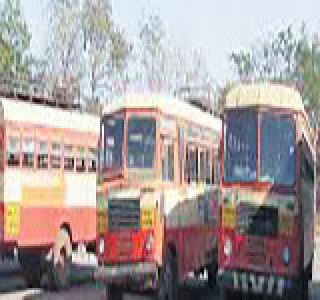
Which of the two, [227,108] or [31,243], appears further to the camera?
[31,243]

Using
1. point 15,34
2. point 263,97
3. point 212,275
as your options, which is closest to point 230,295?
point 263,97

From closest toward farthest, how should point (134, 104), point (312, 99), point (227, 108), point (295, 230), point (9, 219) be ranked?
point (295, 230), point (227, 108), point (134, 104), point (9, 219), point (312, 99)

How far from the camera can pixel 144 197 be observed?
14766 millimetres

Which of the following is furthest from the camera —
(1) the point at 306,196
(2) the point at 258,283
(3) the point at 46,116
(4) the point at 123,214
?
(3) the point at 46,116

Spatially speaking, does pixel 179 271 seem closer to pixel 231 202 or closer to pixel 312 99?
pixel 231 202

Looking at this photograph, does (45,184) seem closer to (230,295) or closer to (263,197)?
(230,295)

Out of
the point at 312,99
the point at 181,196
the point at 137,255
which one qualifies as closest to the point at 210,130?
the point at 181,196

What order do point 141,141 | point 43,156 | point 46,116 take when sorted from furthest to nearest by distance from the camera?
point 46,116 → point 43,156 → point 141,141

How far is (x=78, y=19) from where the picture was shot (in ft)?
173

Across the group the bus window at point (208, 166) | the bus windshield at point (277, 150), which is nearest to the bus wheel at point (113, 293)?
the bus window at point (208, 166)

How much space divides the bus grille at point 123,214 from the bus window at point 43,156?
313 cm

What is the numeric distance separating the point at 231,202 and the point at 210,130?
4467 millimetres

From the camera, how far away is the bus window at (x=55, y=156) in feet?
59.8

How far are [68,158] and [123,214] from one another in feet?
14.1
